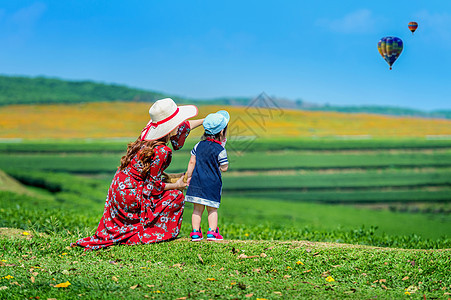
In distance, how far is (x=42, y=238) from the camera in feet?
19.6

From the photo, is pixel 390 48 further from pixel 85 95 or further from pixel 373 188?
pixel 85 95

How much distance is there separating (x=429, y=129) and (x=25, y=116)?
2875cm

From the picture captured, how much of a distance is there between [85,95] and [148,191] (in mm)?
40539

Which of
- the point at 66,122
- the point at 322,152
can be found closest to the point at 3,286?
the point at 322,152

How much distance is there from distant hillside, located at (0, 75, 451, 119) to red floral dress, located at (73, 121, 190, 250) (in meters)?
30.3

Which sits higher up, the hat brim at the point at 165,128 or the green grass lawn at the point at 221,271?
the hat brim at the point at 165,128

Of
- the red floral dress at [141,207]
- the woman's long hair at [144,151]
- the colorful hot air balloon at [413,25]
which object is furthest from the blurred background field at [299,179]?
the woman's long hair at [144,151]

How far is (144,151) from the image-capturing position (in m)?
5.20

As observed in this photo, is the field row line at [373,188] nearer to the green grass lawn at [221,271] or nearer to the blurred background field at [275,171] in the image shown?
the blurred background field at [275,171]

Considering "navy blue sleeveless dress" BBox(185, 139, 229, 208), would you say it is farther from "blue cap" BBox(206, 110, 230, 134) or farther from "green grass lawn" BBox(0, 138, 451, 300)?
"green grass lawn" BBox(0, 138, 451, 300)

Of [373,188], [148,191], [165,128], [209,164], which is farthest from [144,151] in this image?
[373,188]

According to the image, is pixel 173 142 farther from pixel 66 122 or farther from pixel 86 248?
pixel 66 122

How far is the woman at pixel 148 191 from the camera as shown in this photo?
17.3ft

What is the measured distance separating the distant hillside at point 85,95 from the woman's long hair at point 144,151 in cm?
3039
